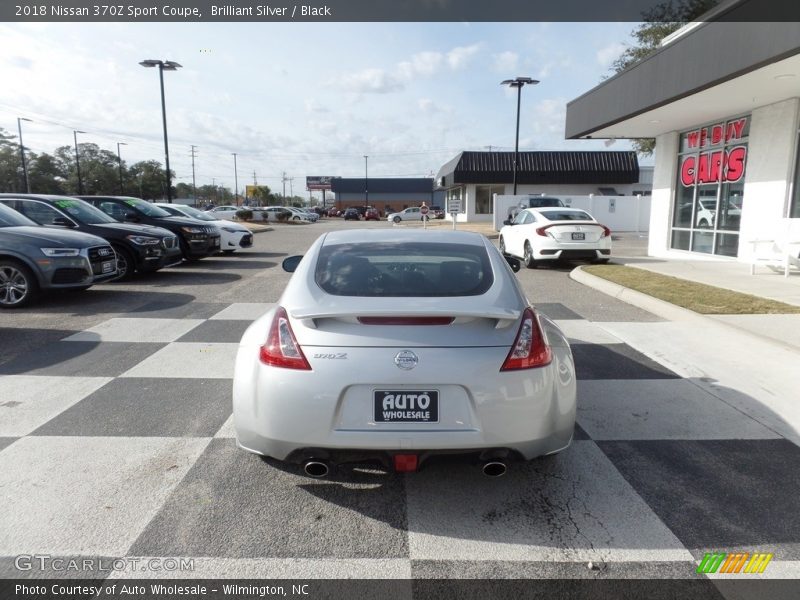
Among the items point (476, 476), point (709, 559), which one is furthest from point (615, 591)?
point (476, 476)

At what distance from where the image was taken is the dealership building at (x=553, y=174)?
40125 millimetres

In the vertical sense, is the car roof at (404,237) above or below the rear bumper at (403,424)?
above

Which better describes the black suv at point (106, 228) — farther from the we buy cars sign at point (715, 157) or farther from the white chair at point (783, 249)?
the we buy cars sign at point (715, 157)

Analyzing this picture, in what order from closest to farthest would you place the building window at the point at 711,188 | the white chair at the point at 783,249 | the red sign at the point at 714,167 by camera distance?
the white chair at the point at 783,249 → the red sign at the point at 714,167 → the building window at the point at 711,188

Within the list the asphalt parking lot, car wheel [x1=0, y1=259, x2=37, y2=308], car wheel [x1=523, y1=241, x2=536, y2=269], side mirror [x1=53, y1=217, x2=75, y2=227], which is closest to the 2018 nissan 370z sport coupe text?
the asphalt parking lot

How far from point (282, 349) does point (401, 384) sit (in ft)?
2.18

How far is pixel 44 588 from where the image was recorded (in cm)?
237

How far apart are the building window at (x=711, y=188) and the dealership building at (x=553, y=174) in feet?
83.4

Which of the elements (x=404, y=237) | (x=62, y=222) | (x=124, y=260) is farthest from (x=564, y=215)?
(x=62, y=222)

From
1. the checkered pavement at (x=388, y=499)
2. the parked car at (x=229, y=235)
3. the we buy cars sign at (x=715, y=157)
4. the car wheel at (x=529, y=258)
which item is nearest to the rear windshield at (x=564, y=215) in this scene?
the car wheel at (x=529, y=258)

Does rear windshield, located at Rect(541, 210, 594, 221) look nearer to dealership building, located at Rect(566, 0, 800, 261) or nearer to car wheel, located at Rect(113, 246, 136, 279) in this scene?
dealership building, located at Rect(566, 0, 800, 261)

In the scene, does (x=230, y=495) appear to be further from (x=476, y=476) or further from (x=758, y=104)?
(x=758, y=104)

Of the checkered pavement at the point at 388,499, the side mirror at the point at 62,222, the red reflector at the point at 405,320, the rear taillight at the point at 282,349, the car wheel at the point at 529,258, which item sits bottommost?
the checkered pavement at the point at 388,499

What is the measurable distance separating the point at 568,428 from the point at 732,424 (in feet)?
6.59
